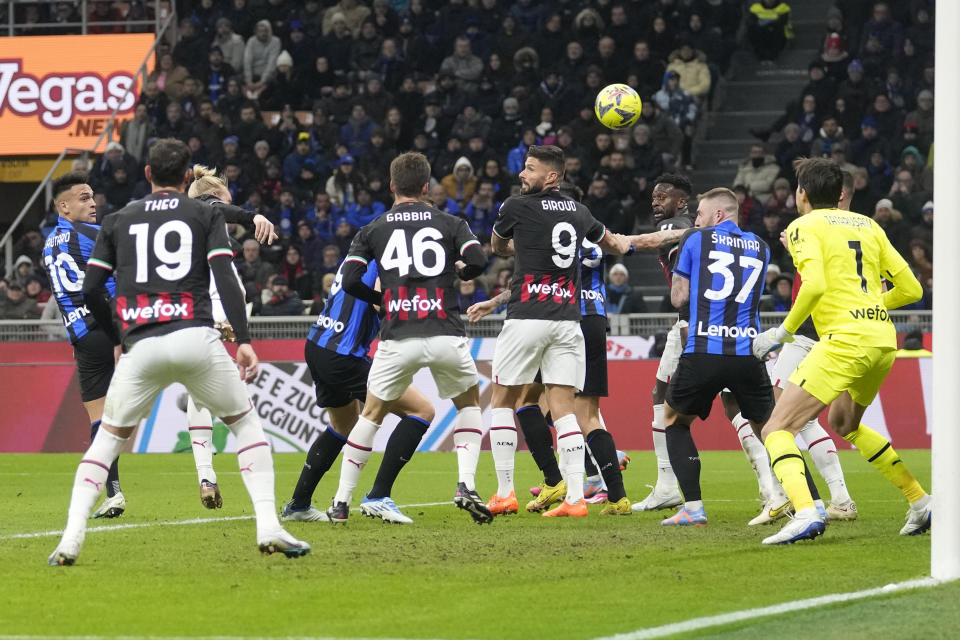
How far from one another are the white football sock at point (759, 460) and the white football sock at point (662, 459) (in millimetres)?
580

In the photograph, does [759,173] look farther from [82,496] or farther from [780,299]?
[82,496]

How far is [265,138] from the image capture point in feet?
79.7

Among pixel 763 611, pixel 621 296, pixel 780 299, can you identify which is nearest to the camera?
pixel 763 611

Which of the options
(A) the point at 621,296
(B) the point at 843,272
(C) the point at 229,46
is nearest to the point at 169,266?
(B) the point at 843,272

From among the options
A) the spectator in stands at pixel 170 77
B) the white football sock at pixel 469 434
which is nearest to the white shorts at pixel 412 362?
the white football sock at pixel 469 434

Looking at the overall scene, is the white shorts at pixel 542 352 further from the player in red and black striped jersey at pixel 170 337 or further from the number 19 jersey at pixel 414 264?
the player in red and black striped jersey at pixel 170 337

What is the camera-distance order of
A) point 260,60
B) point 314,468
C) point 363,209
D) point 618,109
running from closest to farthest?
point 314,468, point 618,109, point 363,209, point 260,60

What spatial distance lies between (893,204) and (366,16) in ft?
34.5

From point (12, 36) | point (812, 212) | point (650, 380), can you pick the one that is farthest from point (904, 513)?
point (12, 36)

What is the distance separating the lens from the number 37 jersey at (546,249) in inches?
379

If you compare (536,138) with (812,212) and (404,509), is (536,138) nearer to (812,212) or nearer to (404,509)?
(404,509)

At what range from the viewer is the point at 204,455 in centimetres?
1042

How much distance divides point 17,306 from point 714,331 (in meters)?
14.5

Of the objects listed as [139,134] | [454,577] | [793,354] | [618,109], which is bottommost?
[454,577]
